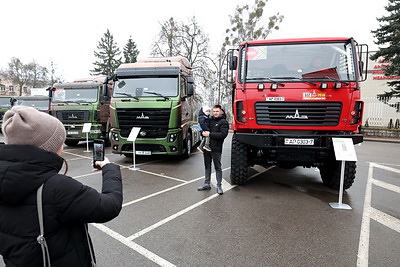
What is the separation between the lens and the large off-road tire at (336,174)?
16.0 ft

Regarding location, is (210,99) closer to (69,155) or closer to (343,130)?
(69,155)

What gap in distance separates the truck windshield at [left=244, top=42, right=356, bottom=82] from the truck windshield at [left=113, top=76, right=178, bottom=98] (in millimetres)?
2874

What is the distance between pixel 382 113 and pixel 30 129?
Answer: 2310 centimetres

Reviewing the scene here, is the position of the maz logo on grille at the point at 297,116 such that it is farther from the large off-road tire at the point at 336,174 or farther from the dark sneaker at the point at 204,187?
the dark sneaker at the point at 204,187

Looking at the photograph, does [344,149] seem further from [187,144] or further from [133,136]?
[187,144]

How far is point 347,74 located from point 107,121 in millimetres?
9477

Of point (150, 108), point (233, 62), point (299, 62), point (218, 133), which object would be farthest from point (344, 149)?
point (150, 108)

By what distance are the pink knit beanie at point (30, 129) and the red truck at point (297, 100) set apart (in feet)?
12.2

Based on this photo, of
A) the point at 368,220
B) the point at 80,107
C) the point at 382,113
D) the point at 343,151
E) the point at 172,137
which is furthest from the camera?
the point at 382,113

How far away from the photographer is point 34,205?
1218mm

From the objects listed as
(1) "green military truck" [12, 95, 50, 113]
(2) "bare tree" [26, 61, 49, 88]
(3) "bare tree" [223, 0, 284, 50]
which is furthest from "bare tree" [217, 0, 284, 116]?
(2) "bare tree" [26, 61, 49, 88]

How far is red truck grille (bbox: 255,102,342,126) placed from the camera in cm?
450

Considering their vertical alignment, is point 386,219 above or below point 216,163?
below

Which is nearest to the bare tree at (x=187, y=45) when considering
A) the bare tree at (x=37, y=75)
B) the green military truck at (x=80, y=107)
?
the green military truck at (x=80, y=107)
